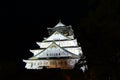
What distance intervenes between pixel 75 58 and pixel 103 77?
22641 mm

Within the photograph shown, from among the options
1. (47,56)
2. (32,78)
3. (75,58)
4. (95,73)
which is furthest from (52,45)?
(95,73)

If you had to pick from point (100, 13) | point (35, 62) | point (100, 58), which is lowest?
point (35, 62)

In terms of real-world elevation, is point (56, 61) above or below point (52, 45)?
below

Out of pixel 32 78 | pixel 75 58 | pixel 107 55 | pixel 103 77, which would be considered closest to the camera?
pixel 107 55

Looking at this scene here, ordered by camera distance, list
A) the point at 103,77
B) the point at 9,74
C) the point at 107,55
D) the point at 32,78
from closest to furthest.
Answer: the point at 107,55
the point at 103,77
the point at 9,74
the point at 32,78

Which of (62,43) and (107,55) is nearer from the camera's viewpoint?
(107,55)

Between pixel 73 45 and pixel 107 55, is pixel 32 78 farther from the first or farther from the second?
pixel 73 45

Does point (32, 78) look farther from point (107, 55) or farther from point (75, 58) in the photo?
point (75, 58)

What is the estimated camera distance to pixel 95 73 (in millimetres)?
10953

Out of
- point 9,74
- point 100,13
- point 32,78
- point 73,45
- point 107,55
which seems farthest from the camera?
point 73,45

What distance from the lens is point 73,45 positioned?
1496 inches

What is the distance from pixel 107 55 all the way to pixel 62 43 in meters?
28.4

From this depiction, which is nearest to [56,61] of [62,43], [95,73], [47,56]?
[47,56]

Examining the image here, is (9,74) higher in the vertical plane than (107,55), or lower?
lower
